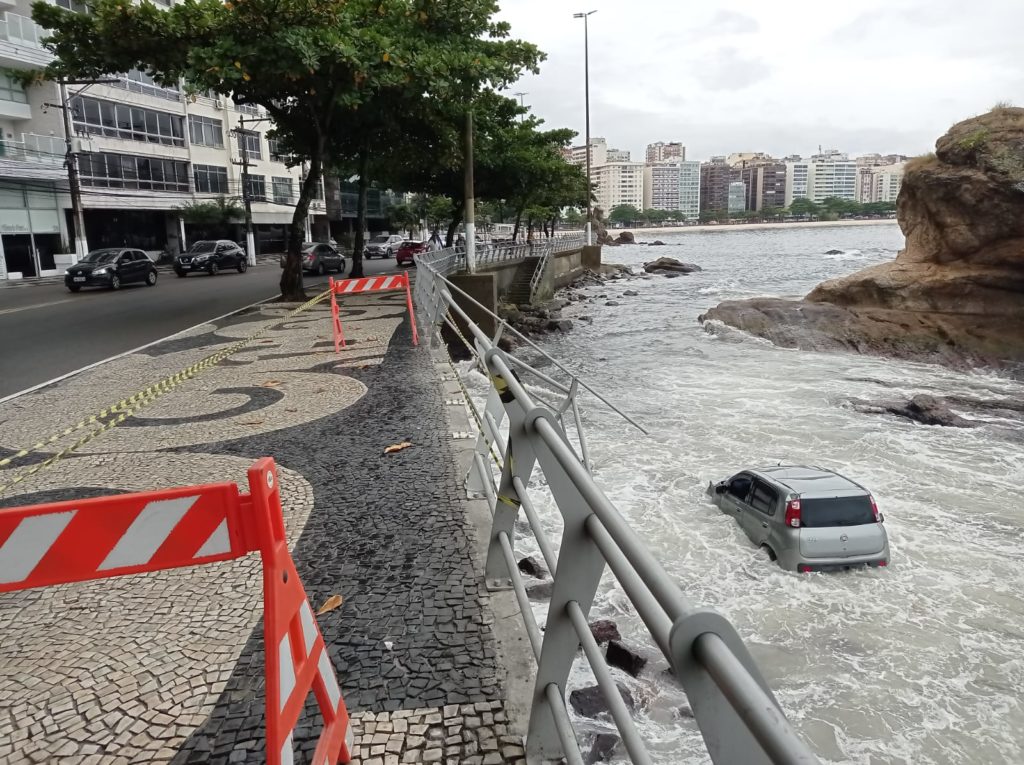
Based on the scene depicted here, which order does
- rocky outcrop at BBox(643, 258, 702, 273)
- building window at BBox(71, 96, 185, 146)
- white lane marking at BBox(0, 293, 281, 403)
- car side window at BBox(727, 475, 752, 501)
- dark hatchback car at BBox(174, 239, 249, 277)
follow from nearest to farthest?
car side window at BBox(727, 475, 752, 501)
white lane marking at BBox(0, 293, 281, 403)
dark hatchback car at BBox(174, 239, 249, 277)
building window at BBox(71, 96, 185, 146)
rocky outcrop at BBox(643, 258, 702, 273)

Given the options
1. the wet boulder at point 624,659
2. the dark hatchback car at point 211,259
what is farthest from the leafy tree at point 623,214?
the wet boulder at point 624,659

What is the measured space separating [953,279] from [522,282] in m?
18.1

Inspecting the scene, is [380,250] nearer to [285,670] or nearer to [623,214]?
[285,670]

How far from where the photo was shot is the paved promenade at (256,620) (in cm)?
306

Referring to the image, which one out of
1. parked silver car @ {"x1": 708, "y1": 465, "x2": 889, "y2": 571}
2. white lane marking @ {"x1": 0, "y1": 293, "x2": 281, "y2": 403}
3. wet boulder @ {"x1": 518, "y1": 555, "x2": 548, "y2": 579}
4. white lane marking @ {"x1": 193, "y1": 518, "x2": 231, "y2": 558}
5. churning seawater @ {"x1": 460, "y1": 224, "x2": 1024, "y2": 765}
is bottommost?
churning seawater @ {"x1": 460, "y1": 224, "x2": 1024, "y2": 765}

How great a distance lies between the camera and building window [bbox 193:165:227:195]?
4725cm

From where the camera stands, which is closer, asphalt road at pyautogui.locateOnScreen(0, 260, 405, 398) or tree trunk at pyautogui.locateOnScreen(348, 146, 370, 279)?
asphalt road at pyautogui.locateOnScreen(0, 260, 405, 398)

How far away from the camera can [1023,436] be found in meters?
13.9

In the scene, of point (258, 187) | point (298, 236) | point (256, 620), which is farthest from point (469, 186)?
point (258, 187)

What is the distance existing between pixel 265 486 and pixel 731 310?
88.2ft

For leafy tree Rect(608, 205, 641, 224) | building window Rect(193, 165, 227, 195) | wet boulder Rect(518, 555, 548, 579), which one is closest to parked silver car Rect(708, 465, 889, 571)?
wet boulder Rect(518, 555, 548, 579)

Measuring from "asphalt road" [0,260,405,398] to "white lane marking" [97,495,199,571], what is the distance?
9.81m

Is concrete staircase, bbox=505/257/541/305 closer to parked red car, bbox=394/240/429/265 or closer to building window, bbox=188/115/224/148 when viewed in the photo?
parked red car, bbox=394/240/429/265

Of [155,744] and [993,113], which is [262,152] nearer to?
[993,113]
